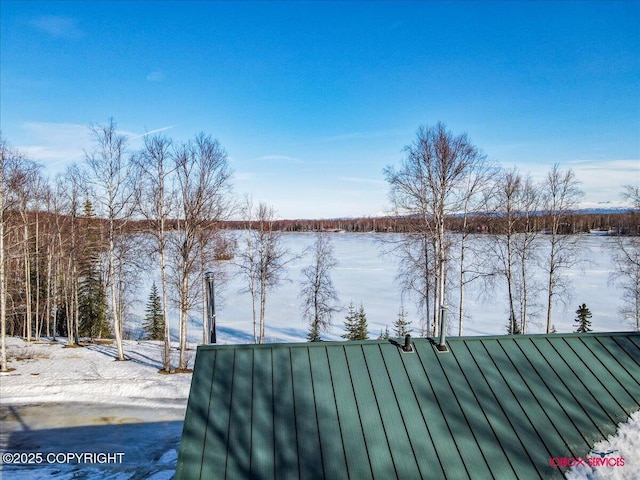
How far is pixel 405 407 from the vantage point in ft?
14.0

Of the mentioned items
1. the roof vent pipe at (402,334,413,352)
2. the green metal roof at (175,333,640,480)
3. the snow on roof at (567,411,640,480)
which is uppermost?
the roof vent pipe at (402,334,413,352)

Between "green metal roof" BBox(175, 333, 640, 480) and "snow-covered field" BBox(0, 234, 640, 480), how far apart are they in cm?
52

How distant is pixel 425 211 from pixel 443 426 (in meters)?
10.1

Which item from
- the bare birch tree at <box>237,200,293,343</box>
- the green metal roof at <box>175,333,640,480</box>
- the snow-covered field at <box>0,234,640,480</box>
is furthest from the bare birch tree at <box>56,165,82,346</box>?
the green metal roof at <box>175,333,640,480</box>

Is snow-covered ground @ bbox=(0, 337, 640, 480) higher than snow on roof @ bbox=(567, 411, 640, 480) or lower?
lower

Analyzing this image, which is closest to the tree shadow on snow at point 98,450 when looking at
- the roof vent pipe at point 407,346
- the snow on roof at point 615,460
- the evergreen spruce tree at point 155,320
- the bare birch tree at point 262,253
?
the roof vent pipe at point 407,346

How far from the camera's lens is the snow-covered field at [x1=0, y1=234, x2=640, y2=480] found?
770cm

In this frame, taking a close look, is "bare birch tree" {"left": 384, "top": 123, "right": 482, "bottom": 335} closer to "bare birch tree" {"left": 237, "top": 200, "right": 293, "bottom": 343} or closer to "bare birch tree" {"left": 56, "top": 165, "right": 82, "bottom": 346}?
"bare birch tree" {"left": 237, "top": 200, "right": 293, "bottom": 343}

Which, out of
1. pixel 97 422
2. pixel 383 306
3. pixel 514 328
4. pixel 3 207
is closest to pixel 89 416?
pixel 97 422

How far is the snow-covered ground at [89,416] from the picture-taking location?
791 cm

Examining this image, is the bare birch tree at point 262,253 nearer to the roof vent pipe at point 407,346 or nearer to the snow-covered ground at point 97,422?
the snow-covered ground at point 97,422

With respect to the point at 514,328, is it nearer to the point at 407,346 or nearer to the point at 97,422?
the point at 407,346

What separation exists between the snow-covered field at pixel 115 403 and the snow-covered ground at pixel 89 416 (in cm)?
2

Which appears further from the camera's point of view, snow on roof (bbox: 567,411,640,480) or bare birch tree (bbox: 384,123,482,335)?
bare birch tree (bbox: 384,123,482,335)
